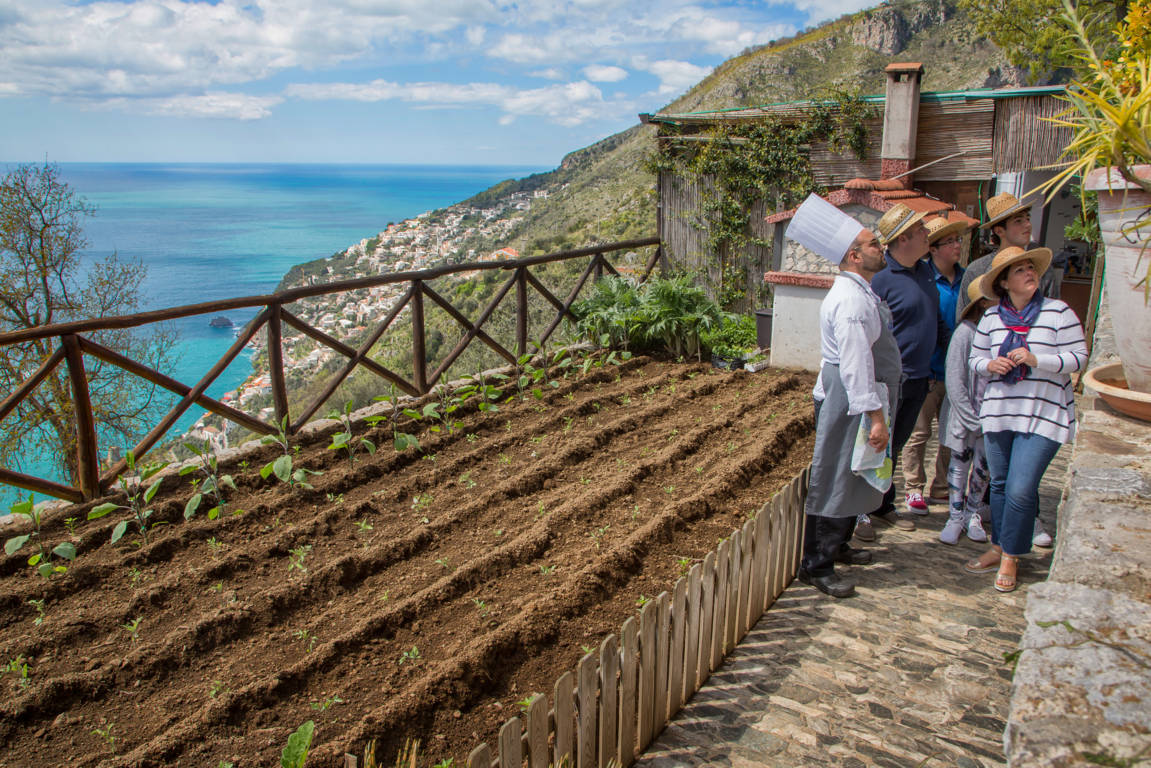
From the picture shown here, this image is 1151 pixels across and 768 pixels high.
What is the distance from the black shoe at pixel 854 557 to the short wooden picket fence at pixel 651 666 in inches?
25.4

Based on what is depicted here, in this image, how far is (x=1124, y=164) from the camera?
191 cm

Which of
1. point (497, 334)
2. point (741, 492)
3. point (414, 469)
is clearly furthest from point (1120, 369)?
point (497, 334)

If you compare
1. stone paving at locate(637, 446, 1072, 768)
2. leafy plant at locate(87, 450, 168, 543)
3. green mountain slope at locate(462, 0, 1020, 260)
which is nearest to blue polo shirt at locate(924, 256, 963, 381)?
stone paving at locate(637, 446, 1072, 768)

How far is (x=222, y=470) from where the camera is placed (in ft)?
17.6

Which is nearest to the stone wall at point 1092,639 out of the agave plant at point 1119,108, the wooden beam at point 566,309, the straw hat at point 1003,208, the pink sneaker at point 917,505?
the agave plant at point 1119,108

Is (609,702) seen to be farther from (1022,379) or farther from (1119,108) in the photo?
(1022,379)

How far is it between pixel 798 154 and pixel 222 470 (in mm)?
6916

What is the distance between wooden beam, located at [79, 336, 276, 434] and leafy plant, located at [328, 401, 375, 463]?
0.53 meters

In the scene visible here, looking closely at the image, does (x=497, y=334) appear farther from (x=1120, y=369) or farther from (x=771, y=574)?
(x=1120, y=369)

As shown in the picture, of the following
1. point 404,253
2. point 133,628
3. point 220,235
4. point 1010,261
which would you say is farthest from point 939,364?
point 220,235

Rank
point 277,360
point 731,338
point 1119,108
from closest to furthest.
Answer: point 1119,108 < point 277,360 < point 731,338

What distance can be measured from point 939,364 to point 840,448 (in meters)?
1.35

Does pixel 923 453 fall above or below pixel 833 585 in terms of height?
above

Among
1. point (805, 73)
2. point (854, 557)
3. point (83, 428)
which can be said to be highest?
point (805, 73)
